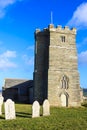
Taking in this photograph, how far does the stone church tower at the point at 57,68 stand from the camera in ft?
131

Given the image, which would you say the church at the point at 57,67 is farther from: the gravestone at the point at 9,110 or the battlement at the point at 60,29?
the gravestone at the point at 9,110

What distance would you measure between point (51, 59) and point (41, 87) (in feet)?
13.8

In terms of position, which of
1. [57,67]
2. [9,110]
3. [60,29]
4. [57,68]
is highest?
[60,29]

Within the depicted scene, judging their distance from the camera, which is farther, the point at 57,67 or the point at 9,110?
the point at 57,67

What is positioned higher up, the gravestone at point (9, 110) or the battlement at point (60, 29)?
the battlement at point (60, 29)

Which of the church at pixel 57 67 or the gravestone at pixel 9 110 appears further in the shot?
the church at pixel 57 67

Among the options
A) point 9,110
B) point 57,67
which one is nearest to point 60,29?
point 57,67

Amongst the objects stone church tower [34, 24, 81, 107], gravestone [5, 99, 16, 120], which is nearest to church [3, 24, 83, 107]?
stone church tower [34, 24, 81, 107]

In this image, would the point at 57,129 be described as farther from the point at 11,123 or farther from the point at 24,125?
the point at 11,123

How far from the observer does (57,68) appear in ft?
132

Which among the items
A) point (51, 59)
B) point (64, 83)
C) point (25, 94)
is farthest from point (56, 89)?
point (25, 94)

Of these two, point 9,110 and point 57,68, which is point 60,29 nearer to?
point 57,68

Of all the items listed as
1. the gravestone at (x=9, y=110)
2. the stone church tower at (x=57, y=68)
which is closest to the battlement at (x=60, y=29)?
the stone church tower at (x=57, y=68)

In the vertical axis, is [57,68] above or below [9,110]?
above
